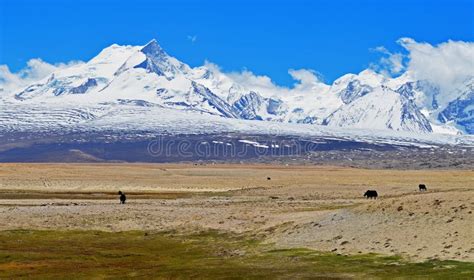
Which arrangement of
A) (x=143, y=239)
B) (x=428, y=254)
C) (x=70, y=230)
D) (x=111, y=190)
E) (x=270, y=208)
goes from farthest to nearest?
(x=111, y=190)
(x=270, y=208)
(x=70, y=230)
(x=143, y=239)
(x=428, y=254)

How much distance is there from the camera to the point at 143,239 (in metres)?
55.8

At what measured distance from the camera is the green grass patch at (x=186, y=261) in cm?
3741

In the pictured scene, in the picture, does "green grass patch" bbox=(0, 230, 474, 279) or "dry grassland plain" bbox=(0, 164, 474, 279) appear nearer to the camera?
"green grass patch" bbox=(0, 230, 474, 279)

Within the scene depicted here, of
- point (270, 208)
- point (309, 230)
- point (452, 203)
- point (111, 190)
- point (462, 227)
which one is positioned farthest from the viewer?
point (111, 190)

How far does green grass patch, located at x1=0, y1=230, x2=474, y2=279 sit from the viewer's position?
37.4 meters

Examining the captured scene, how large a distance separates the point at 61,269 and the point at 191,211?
104 feet

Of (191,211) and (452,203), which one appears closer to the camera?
(452,203)

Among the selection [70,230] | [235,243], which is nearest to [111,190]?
[70,230]

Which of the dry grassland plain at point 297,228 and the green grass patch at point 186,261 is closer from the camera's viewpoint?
the green grass patch at point 186,261

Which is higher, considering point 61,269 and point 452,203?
point 452,203

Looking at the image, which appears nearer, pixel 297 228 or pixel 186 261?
pixel 186 261

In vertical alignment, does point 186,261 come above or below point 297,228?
below

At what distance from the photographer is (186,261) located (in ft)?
145

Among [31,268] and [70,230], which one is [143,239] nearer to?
[70,230]
